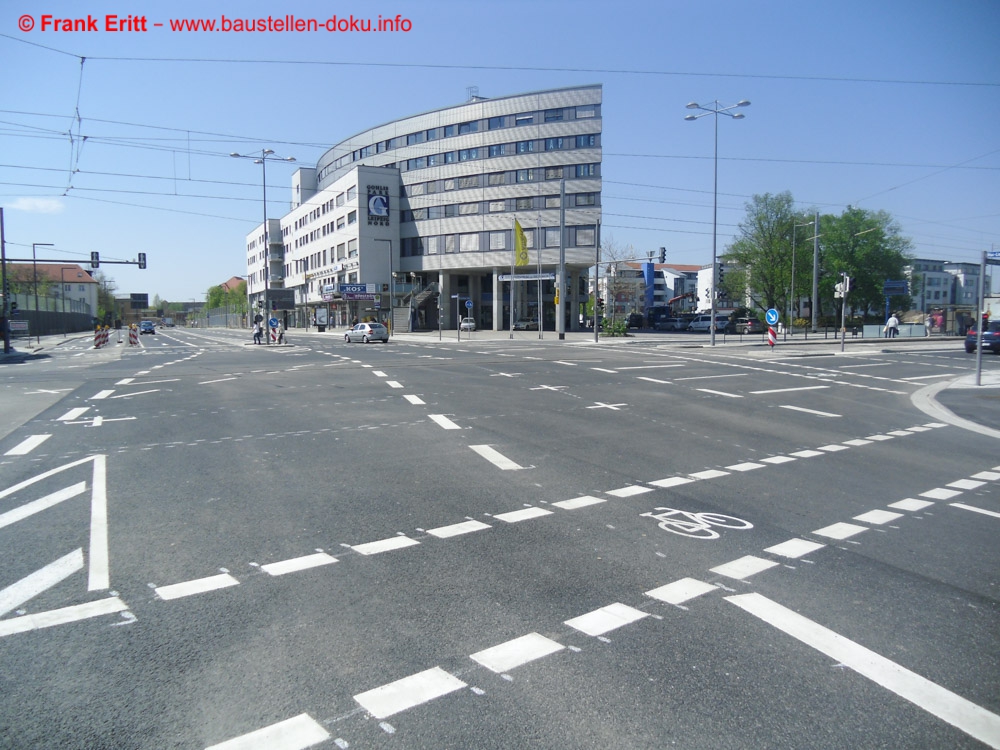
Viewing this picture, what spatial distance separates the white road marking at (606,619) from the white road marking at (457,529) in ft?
5.28

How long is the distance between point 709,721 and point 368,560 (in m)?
2.54

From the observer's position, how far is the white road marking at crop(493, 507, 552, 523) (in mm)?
5418

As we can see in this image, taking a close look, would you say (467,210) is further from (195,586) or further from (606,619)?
(606,619)

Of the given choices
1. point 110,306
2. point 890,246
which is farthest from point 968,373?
point 110,306

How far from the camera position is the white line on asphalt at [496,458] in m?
7.34

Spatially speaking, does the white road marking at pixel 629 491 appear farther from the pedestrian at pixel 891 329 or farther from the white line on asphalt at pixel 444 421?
the pedestrian at pixel 891 329

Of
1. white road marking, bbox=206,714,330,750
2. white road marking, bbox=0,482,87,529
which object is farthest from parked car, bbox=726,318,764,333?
white road marking, bbox=206,714,330,750

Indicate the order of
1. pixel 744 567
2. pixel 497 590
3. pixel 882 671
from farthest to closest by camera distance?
pixel 744 567 < pixel 497 590 < pixel 882 671

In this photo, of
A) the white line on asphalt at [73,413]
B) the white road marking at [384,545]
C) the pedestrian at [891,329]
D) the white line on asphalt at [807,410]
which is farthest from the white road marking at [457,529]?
the pedestrian at [891,329]

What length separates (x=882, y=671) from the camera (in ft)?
10.1

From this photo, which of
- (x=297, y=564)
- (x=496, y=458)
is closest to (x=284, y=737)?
(x=297, y=564)

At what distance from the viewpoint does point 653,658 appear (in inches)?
125

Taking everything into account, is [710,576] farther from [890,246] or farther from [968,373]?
[890,246]

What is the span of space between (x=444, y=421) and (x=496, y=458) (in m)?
2.82
